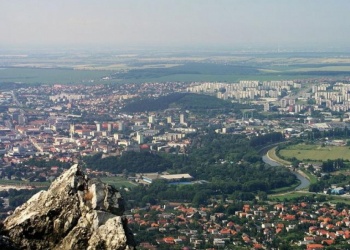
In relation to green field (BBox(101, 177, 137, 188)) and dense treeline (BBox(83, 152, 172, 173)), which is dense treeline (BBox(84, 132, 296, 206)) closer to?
dense treeline (BBox(83, 152, 172, 173))

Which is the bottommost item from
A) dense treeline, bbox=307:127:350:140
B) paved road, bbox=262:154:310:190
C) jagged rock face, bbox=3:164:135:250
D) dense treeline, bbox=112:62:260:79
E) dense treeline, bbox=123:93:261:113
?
dense treeline, bbox=112:62:260:79

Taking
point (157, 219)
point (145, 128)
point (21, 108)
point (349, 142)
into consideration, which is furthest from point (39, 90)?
point (157, 219)

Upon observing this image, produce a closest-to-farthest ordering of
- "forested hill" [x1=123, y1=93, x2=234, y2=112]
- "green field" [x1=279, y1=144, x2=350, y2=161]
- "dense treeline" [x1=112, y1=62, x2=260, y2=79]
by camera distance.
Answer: "green field" [x1=279, y1=144, x2=350, y2=161]
"forested hill" [x1=123, y1=93, x2=234, y2=112]
"dense treeline" [x1=112, y1=62, x2=260, y2=79]

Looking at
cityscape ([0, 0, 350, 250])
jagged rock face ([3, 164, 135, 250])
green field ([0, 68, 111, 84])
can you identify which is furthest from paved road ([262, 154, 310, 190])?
green field ([0, 68, 111, 84])

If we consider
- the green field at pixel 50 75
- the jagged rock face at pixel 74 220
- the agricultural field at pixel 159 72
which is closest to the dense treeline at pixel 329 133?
the agricultural field at pixel 159 72

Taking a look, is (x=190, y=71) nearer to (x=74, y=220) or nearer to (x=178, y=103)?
(x=178, y=103)

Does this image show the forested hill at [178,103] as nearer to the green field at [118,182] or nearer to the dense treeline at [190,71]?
the dense treeline at [190,71]

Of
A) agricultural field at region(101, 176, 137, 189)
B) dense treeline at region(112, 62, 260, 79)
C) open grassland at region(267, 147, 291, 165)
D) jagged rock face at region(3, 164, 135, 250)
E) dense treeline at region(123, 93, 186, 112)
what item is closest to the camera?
jagged rock face at region(3, 164, 135, 250)

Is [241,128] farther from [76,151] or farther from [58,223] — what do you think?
[58,223]
